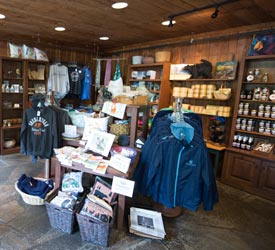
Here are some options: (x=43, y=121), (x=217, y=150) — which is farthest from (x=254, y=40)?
(x=43, y=121)

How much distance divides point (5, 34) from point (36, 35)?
2.02 ft

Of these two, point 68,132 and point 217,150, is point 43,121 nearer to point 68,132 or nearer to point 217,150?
point 68,132

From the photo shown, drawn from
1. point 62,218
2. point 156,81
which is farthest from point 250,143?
point 62,218

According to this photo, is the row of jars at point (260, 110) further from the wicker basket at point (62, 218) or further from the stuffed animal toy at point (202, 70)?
the wicker basket at point (62, 218)

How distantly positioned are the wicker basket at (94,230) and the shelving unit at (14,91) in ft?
10.8

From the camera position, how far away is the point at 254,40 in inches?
124

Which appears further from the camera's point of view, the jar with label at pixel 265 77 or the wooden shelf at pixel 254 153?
the jar with label at pixel 265 77

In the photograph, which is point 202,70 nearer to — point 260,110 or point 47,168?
point 260,110

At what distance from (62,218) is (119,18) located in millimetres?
2611

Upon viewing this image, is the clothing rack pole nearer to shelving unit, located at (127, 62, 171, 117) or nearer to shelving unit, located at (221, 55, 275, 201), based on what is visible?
shelving unit, located at (127, 62, 171, 117)

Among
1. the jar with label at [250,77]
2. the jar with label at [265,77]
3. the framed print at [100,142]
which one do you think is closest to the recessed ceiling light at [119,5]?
the framed print at [100,142]

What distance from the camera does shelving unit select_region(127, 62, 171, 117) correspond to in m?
4.13

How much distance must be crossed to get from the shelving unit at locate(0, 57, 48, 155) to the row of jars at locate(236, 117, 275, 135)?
13.1 feet

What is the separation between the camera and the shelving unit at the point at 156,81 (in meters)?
4.13
